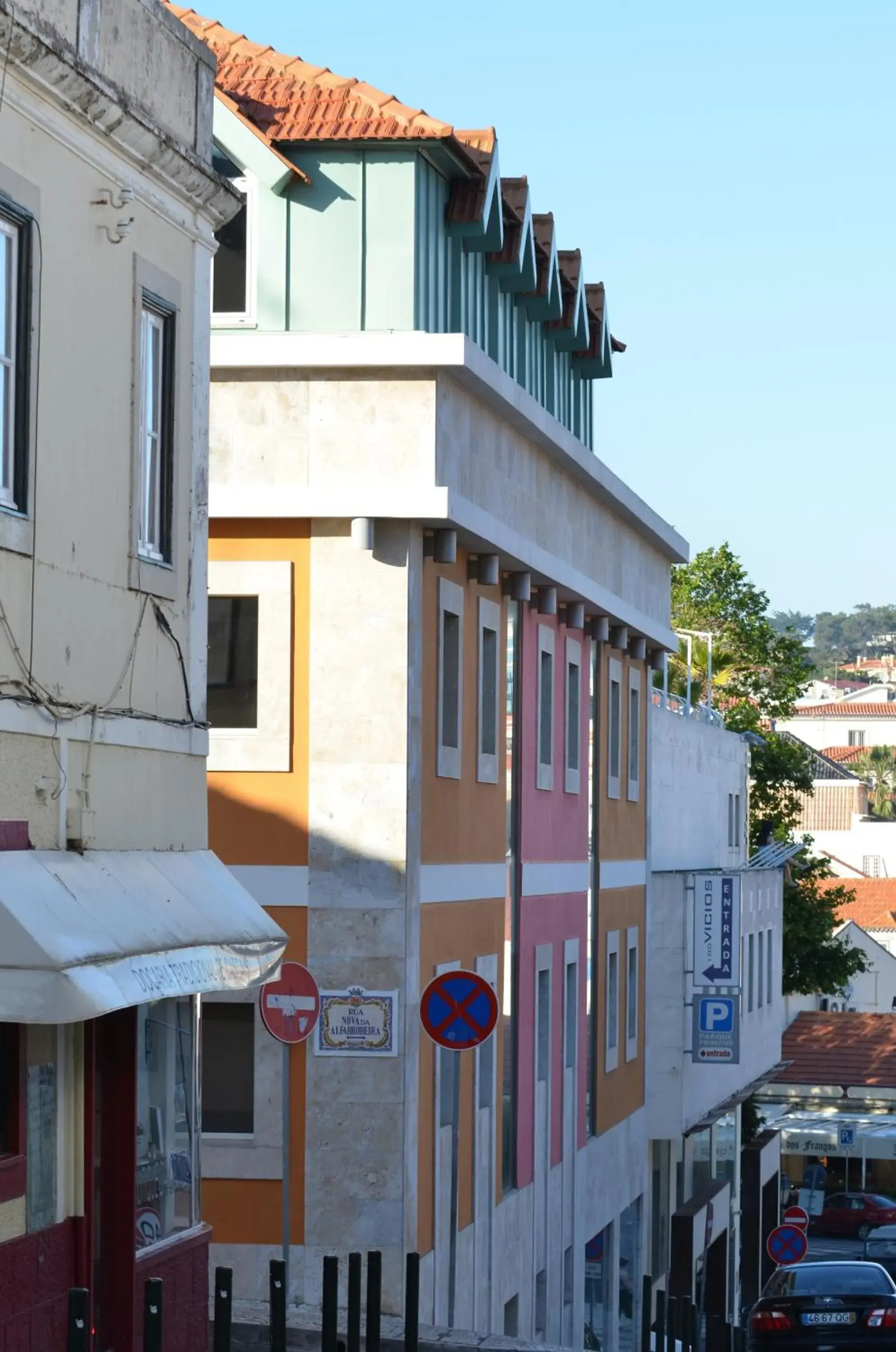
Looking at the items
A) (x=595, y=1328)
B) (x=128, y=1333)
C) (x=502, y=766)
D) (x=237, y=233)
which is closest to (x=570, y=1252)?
(x=595, y=1328)

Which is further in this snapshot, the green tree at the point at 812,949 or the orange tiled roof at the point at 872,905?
the orange tiled roof at the point at 872,905

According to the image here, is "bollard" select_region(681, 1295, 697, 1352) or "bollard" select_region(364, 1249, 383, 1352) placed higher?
"bollard" select_region(364, 1249, 383, 1352)

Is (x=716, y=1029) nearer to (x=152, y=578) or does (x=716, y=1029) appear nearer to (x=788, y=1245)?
(x=788, y=1245)

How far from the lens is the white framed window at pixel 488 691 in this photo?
2289 centimetres

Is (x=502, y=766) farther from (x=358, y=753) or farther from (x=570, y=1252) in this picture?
(x=570, y=1252)

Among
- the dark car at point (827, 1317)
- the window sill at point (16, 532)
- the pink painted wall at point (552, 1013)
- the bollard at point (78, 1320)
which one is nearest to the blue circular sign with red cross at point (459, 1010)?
the bollard at point (78, 1320)

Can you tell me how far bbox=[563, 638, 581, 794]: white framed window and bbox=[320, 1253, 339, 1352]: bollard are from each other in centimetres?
1263

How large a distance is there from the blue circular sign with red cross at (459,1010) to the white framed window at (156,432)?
4064 millimetres

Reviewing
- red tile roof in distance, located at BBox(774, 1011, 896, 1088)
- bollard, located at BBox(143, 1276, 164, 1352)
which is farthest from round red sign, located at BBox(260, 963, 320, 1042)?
red tile roof in distance, located at BBox(774, 1011, 896, 1088)

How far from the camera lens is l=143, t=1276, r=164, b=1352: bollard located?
1131cm

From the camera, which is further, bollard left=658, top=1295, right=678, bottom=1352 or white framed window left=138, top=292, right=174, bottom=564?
bollard left=658, top=1295, right=678, bottom=1352

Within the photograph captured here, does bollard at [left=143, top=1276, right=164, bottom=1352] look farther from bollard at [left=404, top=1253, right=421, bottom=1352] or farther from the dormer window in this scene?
the dormer window

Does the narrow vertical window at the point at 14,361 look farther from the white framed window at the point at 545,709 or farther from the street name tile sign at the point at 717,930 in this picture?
the street name tile sign at the point at 717,930

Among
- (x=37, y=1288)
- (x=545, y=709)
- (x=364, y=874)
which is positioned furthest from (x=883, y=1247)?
(x=37, y=1288)
